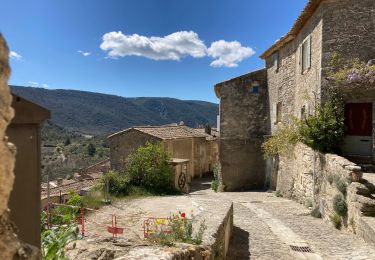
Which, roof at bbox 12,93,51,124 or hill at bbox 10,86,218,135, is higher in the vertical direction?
hill at bbox 10,86,218,135

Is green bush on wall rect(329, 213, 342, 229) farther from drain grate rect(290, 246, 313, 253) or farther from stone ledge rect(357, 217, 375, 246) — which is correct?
drain grate rect(290, 246, 313, 253)

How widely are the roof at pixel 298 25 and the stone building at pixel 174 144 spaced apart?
850 centimetres

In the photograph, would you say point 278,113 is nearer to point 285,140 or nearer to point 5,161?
point 285,140

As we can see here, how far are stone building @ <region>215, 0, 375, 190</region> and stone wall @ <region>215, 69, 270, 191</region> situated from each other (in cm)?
6

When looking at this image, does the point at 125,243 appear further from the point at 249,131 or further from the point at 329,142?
the point at 249,131

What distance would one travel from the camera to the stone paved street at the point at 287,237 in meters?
8.90

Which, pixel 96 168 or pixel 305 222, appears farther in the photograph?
pixel 96 168

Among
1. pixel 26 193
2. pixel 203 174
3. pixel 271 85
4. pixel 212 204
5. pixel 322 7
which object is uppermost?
pixel 322 7

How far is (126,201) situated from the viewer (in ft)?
50.8

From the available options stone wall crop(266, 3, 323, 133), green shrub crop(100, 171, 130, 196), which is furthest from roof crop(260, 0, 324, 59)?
green shrub crop(100, 171, 130, 196)

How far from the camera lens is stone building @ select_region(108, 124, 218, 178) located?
27.4 metres

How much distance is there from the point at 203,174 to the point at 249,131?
14.1 meters

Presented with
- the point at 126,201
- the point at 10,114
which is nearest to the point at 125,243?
the point at 10,114

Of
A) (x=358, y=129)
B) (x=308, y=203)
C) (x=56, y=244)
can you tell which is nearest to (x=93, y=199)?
(x=308, y=203)
